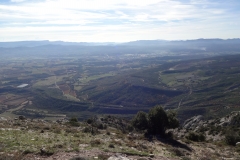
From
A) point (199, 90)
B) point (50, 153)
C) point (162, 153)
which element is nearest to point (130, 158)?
point (162, 153)

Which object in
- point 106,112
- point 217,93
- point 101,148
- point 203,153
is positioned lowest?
point 106,112

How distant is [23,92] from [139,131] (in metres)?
150

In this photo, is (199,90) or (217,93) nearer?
(217,93)

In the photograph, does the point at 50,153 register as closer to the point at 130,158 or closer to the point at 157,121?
the point at 130,158

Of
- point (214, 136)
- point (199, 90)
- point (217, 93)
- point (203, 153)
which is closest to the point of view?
point (203, 153)

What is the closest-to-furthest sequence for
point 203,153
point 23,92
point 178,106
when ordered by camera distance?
point 203,153 < point 178,106 < point 23,92

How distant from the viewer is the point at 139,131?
35.5 m

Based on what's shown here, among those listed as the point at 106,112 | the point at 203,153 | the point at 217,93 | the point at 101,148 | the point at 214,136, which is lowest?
the point at 106,112

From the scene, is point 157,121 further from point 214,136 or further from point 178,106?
point 178,106

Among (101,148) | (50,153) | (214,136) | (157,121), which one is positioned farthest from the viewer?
(214,136)

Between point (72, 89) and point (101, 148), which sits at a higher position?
point (101, 148)

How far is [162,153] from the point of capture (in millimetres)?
21812

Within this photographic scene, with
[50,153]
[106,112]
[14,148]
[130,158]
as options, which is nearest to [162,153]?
[130,158]

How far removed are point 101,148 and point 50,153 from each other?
14.8 ft
